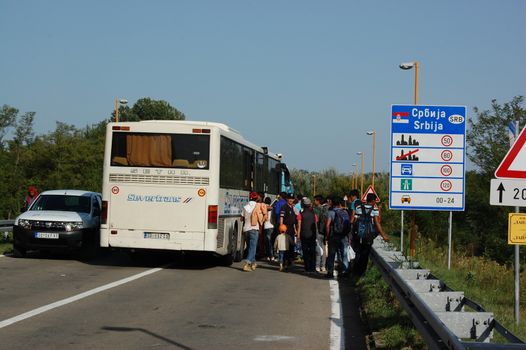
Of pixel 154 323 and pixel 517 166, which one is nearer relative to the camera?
pixel 517 166

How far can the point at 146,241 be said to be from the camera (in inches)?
654

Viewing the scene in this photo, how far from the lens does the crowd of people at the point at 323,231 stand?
15.8m

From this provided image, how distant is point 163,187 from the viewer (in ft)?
54.8

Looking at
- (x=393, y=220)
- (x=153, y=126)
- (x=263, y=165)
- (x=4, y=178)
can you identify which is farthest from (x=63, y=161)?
(x=153, y=126)

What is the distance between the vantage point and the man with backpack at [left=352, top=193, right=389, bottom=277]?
15577mm

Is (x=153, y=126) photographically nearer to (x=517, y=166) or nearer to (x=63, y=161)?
(x=517, y=166)

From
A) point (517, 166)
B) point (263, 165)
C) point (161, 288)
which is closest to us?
point (517, 166)

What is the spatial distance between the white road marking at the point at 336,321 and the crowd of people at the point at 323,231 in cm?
138

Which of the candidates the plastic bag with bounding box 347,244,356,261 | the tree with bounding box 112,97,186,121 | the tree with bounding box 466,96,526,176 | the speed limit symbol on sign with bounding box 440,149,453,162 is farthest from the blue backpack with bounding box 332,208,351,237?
the tree with bounding box 112,97,186,121

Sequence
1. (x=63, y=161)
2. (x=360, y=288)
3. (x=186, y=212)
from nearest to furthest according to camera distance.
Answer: (x=360, y=288), (x=186, y=212), (x=63, y=161)

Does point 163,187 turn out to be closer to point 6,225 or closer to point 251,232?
point 251,232

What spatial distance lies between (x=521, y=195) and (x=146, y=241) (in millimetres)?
9598

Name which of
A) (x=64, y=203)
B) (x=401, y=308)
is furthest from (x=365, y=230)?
(x=64, y=203)

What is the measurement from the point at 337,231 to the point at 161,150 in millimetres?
4419
